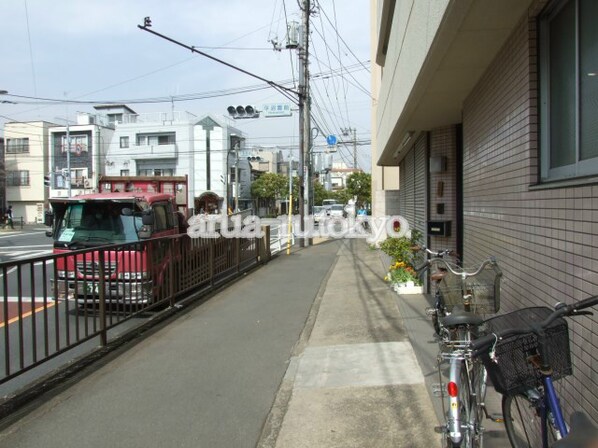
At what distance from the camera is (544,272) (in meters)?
3.53

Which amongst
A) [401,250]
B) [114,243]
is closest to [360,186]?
[401,250]

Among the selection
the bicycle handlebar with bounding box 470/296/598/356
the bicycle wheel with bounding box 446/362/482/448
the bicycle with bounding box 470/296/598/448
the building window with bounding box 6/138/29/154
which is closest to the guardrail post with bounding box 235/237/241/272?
the bicycle wheel with bounding box 446/362/482/448

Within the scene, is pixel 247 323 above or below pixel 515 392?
below

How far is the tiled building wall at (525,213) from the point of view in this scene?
9.34 ft

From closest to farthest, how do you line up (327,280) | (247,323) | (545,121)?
(545,121) → (247,323) → (327,280)

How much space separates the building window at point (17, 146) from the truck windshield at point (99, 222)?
53.3 m

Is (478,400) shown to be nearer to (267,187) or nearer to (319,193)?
(267,187)

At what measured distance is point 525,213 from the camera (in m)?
3.96

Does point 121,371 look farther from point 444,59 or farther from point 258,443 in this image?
point 444,59

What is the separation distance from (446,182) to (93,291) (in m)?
5.97

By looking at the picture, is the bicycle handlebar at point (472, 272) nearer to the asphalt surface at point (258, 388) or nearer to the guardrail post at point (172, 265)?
the asphalt surface at point (258, 388)

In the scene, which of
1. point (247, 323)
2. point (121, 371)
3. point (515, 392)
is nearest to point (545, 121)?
point (515, 392)

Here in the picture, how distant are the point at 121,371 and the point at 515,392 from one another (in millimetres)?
4374

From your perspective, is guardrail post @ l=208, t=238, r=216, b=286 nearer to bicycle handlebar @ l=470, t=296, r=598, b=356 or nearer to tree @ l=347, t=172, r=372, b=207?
bicycle handlebar @ l=470, t=296, r=598, b=356
